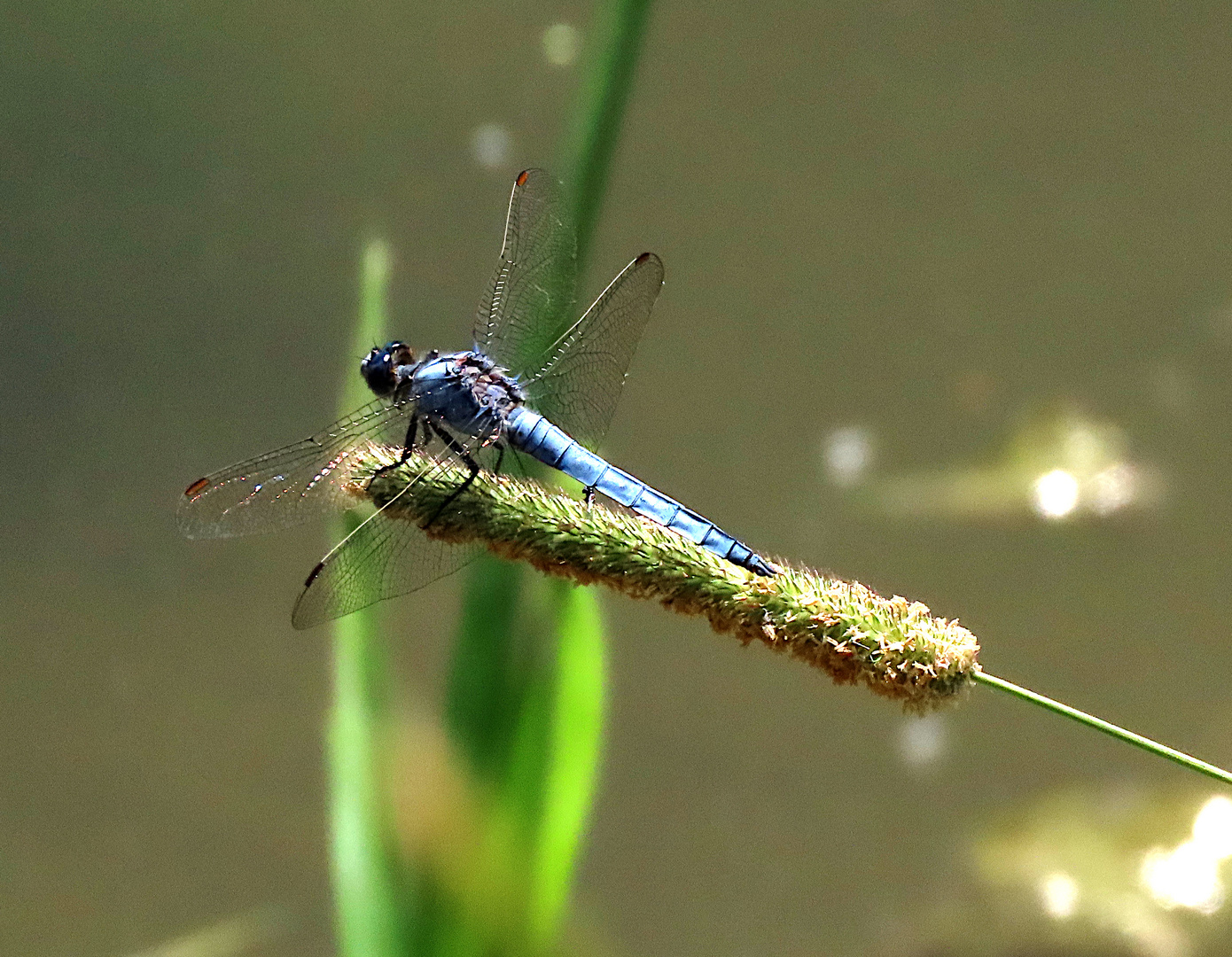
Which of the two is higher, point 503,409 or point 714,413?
point 714,413

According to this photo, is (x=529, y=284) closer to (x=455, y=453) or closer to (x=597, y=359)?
(x=597, y=359)

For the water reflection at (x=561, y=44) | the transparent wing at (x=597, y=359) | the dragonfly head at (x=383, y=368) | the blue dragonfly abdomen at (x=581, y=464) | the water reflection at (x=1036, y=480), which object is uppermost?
the water reflection at (x=561, y=44)

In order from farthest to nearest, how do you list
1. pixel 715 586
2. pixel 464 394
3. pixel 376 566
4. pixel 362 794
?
1. pixel 464 394
2. pixel 362 794
3. pixel 376 566
4. pixel 715 586

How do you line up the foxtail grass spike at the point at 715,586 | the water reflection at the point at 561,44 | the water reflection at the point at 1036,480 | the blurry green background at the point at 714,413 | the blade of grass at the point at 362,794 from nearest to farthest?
the foxtail grass spike at the point at 715,586 < the blade of grass at the point at 362,794 < the blurry green background at the point at 714,413 < the water reflection at the point at 1036,480 < the water reflection at the point at 561,44

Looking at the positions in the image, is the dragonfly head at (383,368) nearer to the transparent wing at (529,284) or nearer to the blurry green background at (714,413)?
the transparent wing at (529,284)

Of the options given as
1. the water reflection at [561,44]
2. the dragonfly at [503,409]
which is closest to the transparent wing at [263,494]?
the dragonfly at [503,409]

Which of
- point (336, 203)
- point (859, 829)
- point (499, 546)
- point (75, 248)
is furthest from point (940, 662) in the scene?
point (75, 248)

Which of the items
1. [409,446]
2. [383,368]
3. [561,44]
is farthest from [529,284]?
[561,44]
